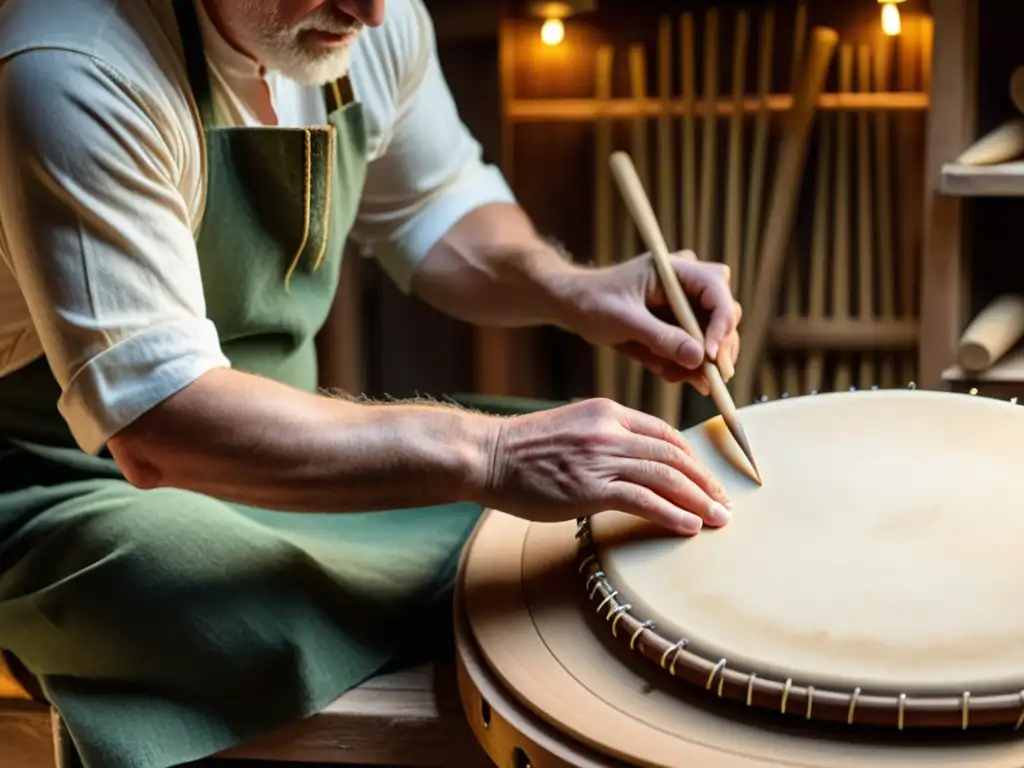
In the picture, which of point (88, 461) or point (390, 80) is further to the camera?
point (390, 80)

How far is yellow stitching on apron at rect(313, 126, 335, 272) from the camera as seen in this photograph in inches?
52.1

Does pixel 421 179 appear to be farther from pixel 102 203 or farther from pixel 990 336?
pixel 990 336

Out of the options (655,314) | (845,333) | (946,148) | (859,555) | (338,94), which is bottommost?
(845,333)

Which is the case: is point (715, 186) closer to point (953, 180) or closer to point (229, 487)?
point (953, 180)

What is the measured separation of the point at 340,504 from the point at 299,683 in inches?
6.6

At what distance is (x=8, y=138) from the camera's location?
1.07 m

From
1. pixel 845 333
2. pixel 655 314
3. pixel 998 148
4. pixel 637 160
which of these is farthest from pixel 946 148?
pixel 655 314

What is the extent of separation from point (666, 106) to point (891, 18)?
38cm

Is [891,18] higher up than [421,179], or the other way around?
[891,18]

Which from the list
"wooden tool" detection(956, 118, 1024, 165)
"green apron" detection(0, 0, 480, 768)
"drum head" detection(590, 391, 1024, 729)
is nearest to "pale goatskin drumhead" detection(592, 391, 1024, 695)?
"drum head" detection(590, 391, 1024, 729)

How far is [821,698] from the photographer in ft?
2.89

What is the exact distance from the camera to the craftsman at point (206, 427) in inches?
41.6

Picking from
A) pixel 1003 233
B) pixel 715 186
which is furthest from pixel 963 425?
pixel 715 186

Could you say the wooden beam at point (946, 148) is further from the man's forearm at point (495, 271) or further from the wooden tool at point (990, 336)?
the man's forearm at point (495, 271)
